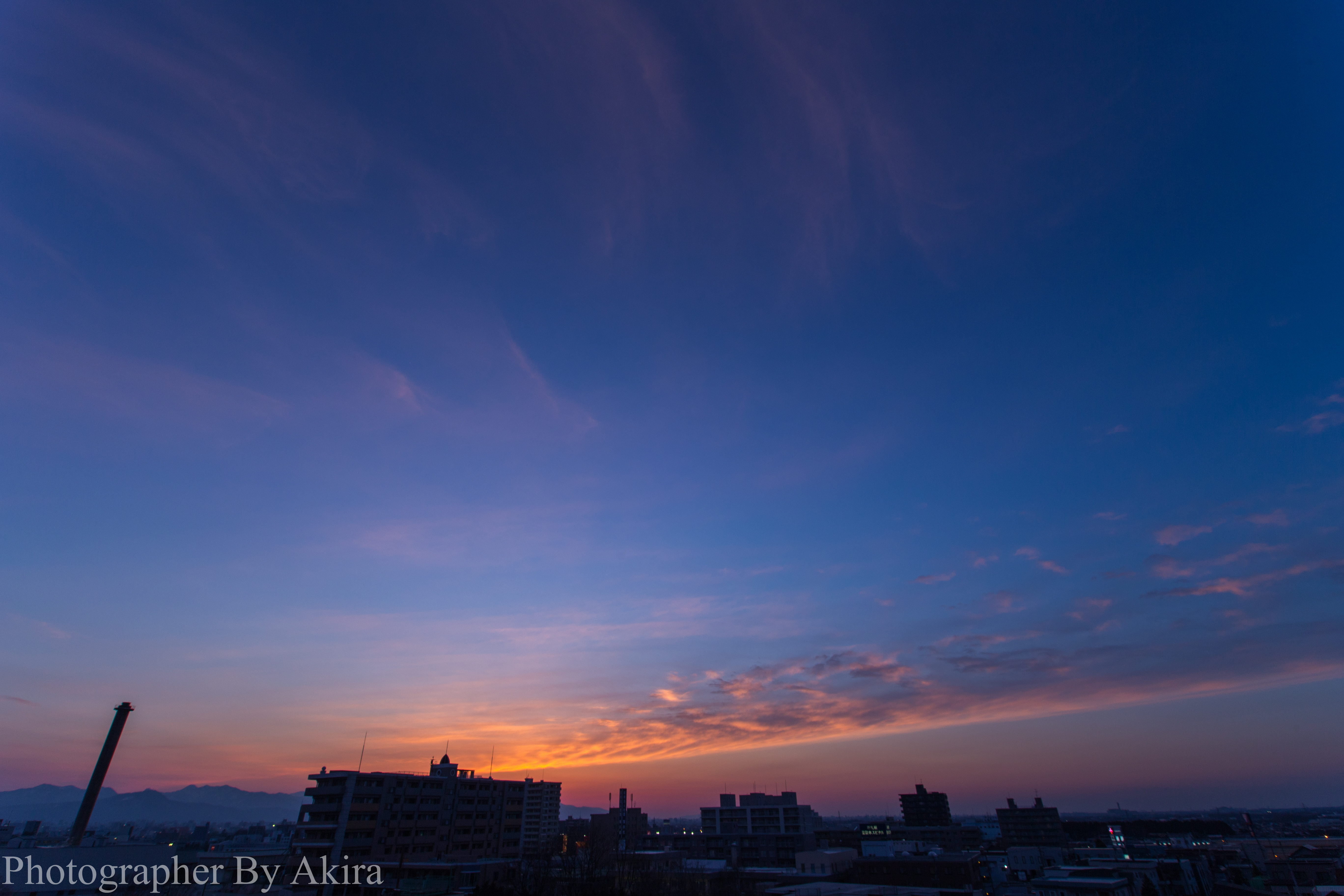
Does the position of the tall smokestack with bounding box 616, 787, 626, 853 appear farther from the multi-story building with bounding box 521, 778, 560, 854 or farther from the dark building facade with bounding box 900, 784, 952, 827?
the dark building facade with bounding box 900, 784, 952, 827

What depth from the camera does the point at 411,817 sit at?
81188 mm

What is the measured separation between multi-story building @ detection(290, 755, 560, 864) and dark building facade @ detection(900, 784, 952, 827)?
110 meters

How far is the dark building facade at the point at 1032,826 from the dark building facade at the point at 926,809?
2116 centimetres

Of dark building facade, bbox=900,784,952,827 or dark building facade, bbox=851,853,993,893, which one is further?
dark building facade, bbox=900,784,952,827

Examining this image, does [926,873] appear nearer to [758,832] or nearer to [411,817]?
[758,832]

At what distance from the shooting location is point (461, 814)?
88375 millimetres

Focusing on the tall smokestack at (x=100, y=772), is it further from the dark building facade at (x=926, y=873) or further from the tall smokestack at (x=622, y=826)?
the dark building facade at (x=926, y=873)

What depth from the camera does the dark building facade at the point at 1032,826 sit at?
132000mm

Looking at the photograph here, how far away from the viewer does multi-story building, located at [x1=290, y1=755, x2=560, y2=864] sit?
75500mm

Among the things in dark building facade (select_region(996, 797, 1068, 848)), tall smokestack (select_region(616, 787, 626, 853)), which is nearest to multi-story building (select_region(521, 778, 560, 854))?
tall smokestack (select_region(616, 787, 626, 853))

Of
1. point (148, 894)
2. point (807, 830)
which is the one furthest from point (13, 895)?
point (807, 830)

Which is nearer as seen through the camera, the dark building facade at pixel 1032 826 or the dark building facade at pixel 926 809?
the dark building facade at pixel 1032 826

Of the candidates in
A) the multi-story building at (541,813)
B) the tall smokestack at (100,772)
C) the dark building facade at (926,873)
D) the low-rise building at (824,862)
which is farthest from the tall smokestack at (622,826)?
the tall smokestack at (100,772)

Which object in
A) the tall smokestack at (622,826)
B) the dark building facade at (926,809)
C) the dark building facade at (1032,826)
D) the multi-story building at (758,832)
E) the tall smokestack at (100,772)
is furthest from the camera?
the dark building facade at (926,809)
